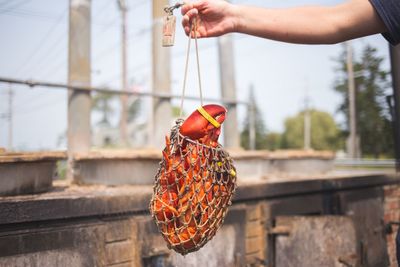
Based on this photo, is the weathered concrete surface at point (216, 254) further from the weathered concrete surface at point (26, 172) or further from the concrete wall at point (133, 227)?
the weathered concrete surface at point (26, 172)

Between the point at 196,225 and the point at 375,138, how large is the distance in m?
20.9

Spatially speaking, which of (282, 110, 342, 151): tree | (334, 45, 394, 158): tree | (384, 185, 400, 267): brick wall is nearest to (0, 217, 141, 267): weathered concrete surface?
(384, 185, 400, 267): brick wall

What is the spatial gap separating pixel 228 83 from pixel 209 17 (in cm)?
585

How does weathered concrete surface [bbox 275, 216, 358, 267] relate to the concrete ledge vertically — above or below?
below

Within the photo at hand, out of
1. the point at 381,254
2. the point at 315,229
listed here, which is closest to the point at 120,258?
the point at 315,229

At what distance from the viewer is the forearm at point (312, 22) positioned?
4.98 ft

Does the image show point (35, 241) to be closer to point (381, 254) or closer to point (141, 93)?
point (141, 93)

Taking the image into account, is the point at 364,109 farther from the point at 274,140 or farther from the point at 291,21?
the point at 274,140

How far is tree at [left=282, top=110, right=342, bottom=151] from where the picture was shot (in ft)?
186

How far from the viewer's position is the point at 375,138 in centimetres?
2034

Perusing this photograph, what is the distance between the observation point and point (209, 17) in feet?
5.95

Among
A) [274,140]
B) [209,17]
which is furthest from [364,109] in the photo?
[274,140]

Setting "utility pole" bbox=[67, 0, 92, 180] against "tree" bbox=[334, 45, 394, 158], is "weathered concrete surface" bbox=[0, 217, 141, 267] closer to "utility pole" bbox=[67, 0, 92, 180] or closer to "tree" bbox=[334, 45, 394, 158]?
"utility pole" bbox=[67, 0, 92, 180]

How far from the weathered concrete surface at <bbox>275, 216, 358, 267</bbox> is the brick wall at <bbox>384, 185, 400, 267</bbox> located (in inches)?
82.3
